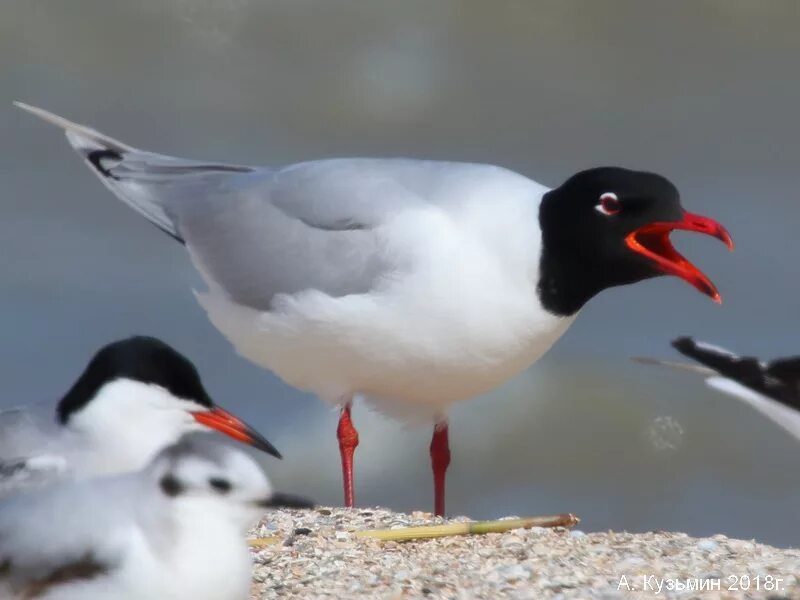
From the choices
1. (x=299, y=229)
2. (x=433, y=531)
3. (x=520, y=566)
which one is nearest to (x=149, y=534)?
(x=520, y=566)

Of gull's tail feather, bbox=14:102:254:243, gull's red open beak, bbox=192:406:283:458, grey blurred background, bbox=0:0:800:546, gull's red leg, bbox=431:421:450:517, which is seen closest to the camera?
gull's red open beak, bbox=192:406:283:458

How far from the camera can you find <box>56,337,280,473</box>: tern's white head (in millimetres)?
4820

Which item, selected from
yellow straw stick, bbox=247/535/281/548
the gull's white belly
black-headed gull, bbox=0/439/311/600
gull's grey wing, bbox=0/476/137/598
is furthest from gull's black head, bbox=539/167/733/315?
gull's grey wing, bbox=0/476/137/598

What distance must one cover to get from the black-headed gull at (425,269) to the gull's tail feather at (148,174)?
44 cm

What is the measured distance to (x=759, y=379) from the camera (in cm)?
540

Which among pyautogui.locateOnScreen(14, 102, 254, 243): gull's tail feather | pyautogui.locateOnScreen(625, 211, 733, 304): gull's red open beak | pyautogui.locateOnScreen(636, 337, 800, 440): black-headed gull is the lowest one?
pyautogui.locateOnScreen(636, 337, 800, 440): black-headed gull

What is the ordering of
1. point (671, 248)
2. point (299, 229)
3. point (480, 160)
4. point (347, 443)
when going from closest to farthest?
1. point (671, 248)
2. point (299, 229)
3. point (347, 443)
4. point (480, 160)

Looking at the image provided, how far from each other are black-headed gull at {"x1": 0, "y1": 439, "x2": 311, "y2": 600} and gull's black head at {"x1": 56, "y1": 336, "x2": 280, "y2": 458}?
0.57 meters

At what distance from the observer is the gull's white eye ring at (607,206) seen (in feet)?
19.8

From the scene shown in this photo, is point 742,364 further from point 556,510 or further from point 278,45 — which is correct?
point 278,45

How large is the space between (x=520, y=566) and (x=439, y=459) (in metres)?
1.85

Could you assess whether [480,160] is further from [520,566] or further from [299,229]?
[520,566]

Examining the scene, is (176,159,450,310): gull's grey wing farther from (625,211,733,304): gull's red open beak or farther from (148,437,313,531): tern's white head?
(148,437,313,531): tern's white head

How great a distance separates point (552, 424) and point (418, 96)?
2.97 metres
